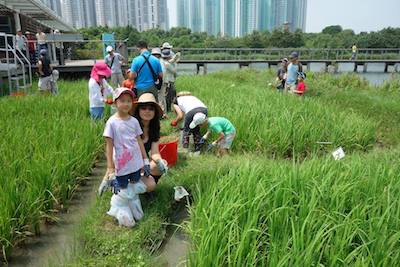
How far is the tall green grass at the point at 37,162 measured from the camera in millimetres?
2533

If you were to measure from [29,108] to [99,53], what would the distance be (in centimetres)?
1195

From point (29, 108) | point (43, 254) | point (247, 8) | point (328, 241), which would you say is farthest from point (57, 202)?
point (247, 8)

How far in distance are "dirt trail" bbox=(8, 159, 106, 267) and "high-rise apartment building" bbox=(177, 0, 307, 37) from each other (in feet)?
293

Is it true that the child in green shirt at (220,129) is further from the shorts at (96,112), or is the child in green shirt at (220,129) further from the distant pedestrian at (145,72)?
the shorts at (96,112)

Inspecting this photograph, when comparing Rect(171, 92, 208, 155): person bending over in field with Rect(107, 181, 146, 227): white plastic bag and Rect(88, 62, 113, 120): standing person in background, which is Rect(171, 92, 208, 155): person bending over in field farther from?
Rect(107, 181, 146, 227): white plastic bag

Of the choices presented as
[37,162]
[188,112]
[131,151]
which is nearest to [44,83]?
[188,112]

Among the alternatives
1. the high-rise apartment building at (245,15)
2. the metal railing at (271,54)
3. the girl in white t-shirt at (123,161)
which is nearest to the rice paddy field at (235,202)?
the girl in white t-shirt at (123,161)

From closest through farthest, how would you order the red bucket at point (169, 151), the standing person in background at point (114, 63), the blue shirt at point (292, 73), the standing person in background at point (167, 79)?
1. the red bucket at point (169, 151)
2. the standing person in background at point (167, 79)
3. the blue shirt at point (292, 73)
4. the standing person in background at point (114, 63)

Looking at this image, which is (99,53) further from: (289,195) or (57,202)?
(289,195)

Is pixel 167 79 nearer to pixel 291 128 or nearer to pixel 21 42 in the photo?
pixel 291 128

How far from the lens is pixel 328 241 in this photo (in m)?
2.02

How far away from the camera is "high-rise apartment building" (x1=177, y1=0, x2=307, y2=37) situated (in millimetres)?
92938

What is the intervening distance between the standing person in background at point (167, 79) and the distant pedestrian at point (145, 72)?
1.08m

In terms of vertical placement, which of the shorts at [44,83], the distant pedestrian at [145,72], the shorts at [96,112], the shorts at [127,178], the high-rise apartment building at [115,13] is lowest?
the shorts at [127,178]
